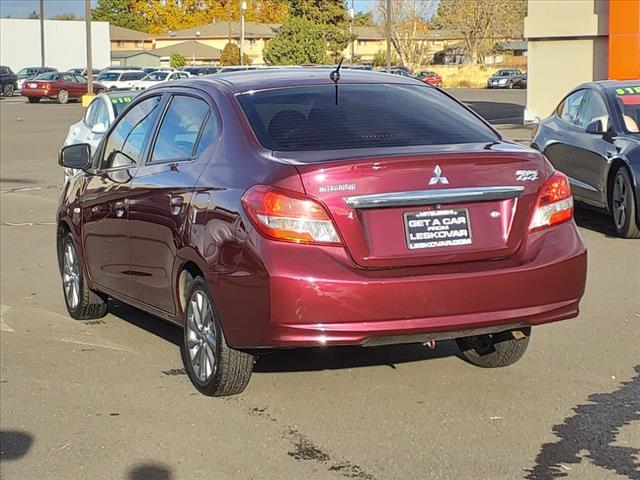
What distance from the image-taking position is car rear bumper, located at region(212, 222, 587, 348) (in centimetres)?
480

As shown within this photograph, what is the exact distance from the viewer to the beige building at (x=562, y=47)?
26641 millimetres

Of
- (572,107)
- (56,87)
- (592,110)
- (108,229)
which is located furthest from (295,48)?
(108,229)

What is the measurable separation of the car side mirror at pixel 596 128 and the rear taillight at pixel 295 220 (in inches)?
268

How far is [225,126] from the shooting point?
219 inches

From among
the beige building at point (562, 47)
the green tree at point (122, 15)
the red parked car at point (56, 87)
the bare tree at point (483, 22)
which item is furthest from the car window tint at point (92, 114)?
the green tree at point (122, 15)

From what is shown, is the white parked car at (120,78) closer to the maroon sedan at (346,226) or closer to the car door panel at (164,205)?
the car door panel at (164,205)

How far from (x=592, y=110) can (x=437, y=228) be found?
7237mm

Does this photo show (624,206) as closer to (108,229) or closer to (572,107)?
(572,107)

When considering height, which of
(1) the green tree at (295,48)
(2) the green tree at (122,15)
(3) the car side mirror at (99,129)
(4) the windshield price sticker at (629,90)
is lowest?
(3) the car side mirror at (99,129)

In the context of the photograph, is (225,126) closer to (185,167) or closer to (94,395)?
(185,167)

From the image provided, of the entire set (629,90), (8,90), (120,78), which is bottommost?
(629,90)

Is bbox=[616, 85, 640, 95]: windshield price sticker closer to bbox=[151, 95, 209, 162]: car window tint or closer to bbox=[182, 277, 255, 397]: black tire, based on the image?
bbox=[151, 95, 209, 162]: car window tint

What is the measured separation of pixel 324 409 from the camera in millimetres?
5383

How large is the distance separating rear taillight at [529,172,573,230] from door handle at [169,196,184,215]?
190cm
